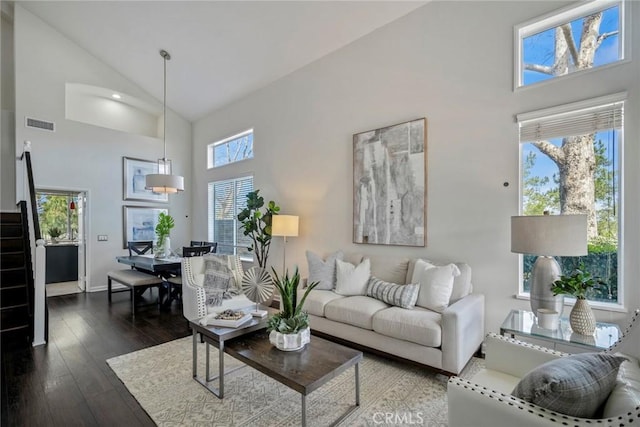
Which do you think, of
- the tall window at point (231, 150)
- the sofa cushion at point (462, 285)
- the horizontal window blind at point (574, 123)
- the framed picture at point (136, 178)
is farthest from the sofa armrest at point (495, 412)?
the framed picture at point (136, 178)

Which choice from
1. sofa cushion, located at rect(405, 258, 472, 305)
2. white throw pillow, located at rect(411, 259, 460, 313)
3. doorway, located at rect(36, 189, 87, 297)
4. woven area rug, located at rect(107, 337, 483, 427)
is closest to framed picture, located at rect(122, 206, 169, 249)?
doorway, located at rect(36, 189, 87, 297)

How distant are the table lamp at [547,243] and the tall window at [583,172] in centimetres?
61

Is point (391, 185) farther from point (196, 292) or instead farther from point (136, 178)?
point (136, 178)

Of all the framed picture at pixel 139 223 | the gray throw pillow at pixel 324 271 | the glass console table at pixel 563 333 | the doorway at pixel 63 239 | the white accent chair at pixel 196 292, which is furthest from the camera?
the framed picture at pixel 139 223

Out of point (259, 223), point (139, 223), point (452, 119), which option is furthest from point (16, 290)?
point (452, 119)

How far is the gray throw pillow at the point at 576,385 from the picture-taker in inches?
43.4

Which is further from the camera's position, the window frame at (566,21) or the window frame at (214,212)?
the window frame at (214,212)

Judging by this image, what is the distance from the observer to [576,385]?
111cm

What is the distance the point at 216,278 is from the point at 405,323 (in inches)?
89.6

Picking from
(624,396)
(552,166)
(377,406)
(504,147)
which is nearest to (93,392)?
(377,406)

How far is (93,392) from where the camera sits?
242 centimetres

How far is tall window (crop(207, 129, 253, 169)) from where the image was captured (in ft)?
20.1

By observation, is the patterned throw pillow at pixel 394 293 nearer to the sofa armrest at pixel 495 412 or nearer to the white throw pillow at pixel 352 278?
the white throw pillow at pixel 352 278

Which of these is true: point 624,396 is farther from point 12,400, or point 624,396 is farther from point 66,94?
point 66,94
